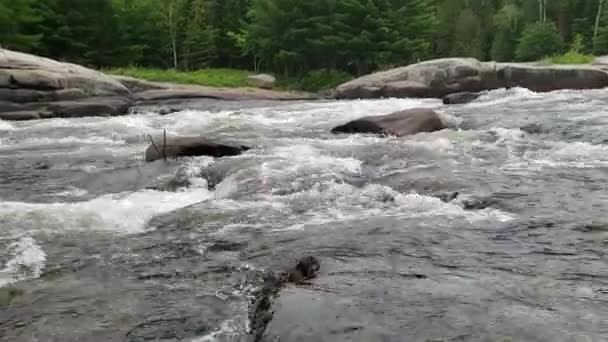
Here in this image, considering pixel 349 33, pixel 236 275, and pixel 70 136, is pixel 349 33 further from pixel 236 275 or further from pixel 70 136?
pixel 236 275

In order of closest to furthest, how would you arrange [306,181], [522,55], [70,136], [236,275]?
[236,275], [306,181], [70,136], [522,55]

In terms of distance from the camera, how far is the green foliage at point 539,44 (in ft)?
115

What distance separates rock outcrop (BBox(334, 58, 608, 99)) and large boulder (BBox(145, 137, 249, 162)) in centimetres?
1401

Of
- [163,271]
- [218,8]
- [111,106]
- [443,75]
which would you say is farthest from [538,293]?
[218,8]

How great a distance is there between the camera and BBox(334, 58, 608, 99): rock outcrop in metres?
20.8

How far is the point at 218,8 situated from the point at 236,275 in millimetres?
43891

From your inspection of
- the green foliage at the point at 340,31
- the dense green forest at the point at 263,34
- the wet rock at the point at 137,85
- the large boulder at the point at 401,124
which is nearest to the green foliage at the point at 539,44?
the dense green forest at the point at 263,34

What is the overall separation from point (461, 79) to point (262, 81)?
1268 centimetres

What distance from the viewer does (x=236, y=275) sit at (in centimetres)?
460

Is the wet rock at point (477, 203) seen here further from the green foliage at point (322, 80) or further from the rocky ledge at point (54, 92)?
the green foliage at point (322, 80)

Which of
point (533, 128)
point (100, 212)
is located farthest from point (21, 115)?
point (533, 128)

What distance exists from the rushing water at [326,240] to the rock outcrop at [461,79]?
1079 cm

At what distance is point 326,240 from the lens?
17.4 feet

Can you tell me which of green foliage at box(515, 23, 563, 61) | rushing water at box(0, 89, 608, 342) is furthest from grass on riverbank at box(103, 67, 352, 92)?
rushing water at box(0, 89, 608, 342)
